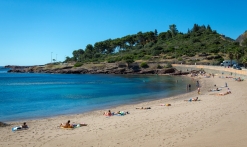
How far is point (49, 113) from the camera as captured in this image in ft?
77.7

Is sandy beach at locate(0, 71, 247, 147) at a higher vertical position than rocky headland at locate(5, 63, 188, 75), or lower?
lower

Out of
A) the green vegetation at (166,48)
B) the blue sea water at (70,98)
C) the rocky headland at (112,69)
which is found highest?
the green vegetation at (166,48)

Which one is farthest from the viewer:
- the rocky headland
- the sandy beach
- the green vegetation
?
the green vegetation

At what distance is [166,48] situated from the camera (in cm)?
12125

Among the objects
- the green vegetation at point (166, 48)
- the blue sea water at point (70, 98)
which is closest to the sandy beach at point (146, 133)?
the blue sea water at point (70, 98)

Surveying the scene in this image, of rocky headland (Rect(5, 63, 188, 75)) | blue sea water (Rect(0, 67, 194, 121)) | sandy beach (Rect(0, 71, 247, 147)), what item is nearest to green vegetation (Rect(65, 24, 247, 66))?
rocky headland (Rect(5, 63, 188, 75))

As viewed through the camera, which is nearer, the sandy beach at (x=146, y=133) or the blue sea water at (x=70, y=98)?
the sandy beach at (x=146, y=133)

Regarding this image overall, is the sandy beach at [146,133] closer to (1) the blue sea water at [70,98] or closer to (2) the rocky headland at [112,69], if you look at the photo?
(1) the blue sea water at [70,98]

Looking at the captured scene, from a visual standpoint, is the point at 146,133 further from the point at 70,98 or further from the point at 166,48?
the point at 166,48

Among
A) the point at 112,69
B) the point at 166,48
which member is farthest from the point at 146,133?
the point at 166,48

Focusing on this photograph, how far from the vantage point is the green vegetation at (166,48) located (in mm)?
102625

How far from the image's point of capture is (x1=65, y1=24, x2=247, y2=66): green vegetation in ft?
337

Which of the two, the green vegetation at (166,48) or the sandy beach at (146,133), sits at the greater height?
the green vegetation at (166,48)

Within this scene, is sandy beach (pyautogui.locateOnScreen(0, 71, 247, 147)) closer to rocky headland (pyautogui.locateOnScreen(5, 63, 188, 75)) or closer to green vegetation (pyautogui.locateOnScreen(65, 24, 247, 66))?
rocky headland (pyautogui.locateOnScreen(5, 63, 188, 75))
